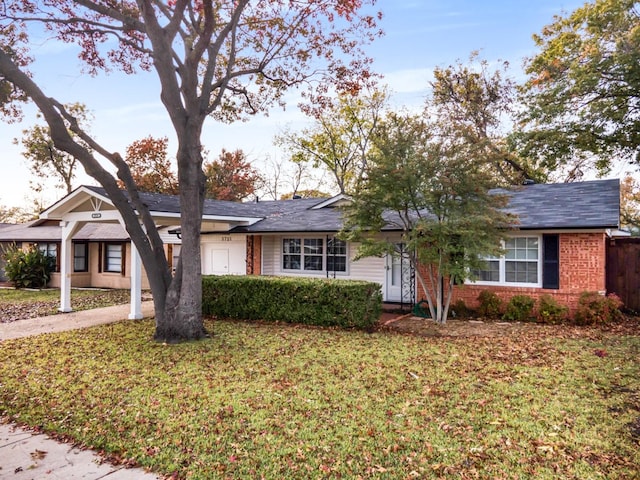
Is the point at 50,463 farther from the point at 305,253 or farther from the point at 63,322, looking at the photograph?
the point at 305,253

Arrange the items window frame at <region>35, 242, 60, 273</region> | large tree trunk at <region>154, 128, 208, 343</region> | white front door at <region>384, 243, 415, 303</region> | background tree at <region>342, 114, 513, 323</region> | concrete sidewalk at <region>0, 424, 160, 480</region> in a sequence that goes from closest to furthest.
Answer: concrete sidewalk at <region>0, 424, 160, 480</region> < large tree trunk at <region>154, 128, 208, 343</region> < background tree at <region>342, 114, 513, 323</region> < white front door at <region>384, 243, 415, 303</region> < window frame at <region>35, 242, 60, 273</region>

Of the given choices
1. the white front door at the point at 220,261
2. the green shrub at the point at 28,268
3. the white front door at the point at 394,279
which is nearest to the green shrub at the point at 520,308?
the white front door at the point at 394,279

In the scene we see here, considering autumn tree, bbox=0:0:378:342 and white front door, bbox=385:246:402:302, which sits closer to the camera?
autumn tree, bbox=0:0:378:342

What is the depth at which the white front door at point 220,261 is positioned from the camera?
17.8 meters

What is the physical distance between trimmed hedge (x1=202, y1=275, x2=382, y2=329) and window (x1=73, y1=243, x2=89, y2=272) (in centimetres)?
1207

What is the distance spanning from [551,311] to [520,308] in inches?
28.6

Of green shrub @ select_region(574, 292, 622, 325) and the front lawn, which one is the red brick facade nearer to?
green shrub @ select_region(574, 292, 622, 325)

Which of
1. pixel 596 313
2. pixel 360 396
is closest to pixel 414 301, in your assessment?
pixel 596 313

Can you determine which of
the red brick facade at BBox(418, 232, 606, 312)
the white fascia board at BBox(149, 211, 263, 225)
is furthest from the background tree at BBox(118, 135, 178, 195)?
the red brick facade at BBox(418, 232, 606, 312)

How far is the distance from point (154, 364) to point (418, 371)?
4342 millimetres

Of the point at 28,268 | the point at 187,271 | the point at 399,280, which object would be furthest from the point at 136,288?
the point at 28,268

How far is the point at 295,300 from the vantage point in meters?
10.8

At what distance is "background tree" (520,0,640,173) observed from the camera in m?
16.0

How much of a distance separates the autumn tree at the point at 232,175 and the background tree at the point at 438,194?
26.4 metres
